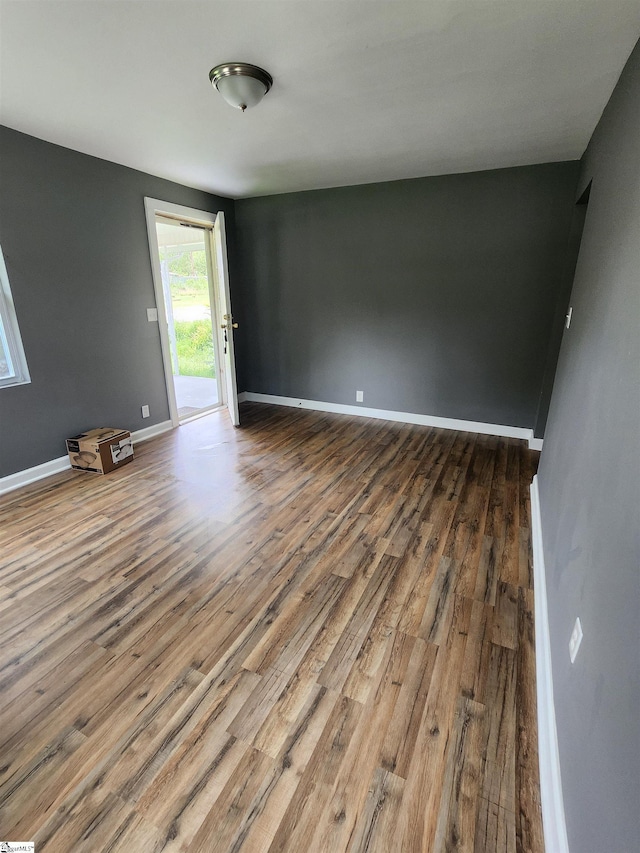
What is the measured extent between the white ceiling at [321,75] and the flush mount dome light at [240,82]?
54mm

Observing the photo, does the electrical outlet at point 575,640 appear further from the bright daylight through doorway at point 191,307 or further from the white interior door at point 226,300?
the bright daylight through doorway at point 191,307

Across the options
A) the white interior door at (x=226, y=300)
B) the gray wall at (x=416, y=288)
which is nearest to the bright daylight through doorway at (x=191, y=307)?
the gray wall at (x=416, y=288)

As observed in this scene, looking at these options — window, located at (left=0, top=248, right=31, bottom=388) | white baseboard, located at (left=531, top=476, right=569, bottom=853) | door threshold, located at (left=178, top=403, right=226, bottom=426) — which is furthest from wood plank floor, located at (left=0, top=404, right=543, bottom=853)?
door threshold, located at (left=178, top=403, right=226, bottom=426)

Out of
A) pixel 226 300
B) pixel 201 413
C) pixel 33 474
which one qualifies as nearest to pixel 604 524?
pixel 33 474

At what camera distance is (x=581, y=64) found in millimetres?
1876

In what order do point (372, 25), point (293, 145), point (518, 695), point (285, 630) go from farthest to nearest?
point (293, 145) → point (285, 630) → point (372, 25) → point (518, 695)

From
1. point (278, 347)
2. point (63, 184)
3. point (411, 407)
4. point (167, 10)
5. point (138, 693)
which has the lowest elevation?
point (138, 693)

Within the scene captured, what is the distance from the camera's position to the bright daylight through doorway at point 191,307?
485cm

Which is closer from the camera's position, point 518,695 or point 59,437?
point 518,695

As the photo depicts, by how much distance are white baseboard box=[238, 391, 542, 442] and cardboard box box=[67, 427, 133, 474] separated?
2211 mm

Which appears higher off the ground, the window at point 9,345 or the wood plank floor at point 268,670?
the window at point 9,345

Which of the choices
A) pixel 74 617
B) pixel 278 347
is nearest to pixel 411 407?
pixel 278 347

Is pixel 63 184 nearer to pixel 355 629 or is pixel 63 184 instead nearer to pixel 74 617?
pixel 74 617

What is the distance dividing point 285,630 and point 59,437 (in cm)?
261
